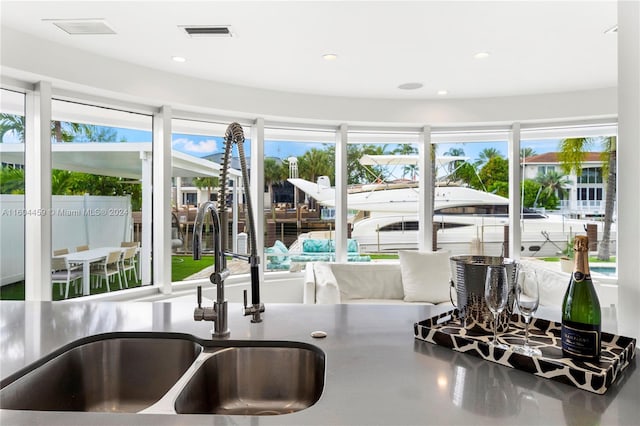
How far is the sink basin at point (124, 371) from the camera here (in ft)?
4.10

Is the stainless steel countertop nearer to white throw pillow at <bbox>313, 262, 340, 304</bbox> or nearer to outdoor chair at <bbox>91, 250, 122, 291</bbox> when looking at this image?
white throw pillow at <bbox>313, 262, 340, 304</bbox>

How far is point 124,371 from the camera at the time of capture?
4.22 ft

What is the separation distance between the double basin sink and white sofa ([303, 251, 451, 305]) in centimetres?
268

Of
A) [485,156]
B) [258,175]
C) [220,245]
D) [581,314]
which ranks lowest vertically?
[581,314]

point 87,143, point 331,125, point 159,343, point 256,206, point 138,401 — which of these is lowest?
point 138,401

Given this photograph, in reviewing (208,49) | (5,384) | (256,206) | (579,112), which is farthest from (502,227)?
(5,384)

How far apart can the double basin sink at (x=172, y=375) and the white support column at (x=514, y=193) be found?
417cm

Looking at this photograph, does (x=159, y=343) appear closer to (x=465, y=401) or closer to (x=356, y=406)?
(x=356, y=406)

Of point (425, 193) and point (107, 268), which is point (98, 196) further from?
point (425, 193)

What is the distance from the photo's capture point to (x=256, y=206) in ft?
14.7

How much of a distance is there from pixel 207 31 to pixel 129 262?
2.21 m

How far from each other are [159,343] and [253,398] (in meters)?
0.35

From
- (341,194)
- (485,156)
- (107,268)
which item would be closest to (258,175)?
(341,194)

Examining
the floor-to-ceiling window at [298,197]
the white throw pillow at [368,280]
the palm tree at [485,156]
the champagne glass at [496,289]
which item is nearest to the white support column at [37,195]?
the floor-to-ceiling window at [298,197]
